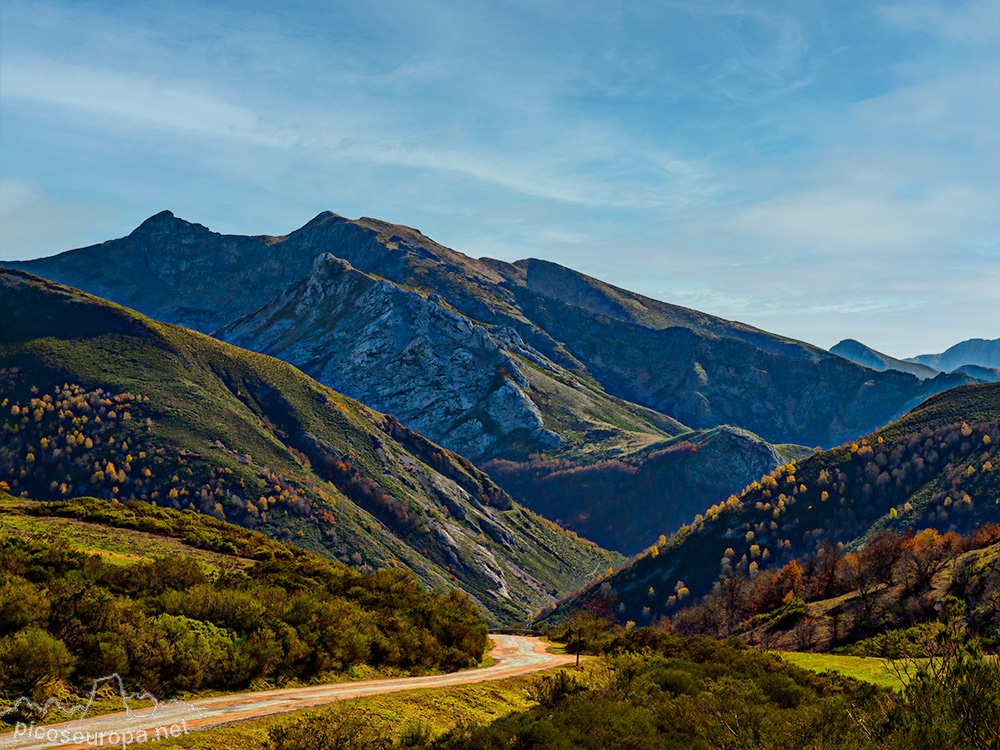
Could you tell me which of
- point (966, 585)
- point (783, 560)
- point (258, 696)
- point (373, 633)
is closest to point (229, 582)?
point (373, 633)

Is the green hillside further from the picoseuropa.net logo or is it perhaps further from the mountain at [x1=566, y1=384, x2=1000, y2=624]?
the mountain at [x1=566, y1=384, x2=1000, y2=624]

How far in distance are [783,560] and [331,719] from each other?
196196mm

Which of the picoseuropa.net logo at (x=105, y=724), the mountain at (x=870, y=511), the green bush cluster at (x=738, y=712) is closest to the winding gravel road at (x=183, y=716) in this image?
the picoseuropa.net logo at (x=105, y=724)

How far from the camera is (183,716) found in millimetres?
20141

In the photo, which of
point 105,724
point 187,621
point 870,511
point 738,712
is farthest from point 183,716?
point 870,511

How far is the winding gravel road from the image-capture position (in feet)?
56.7

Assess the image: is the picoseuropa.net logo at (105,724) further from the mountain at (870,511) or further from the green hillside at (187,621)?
the mountain at (870,511)

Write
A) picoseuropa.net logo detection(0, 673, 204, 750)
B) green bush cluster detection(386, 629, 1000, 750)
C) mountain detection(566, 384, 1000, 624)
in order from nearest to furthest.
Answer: green bush cluster detection(386, 629, 1000, 750)
picoseuropa.net logo detection(0, 673, 204, 750)
mountain detection(566, 384, 1000, 624)

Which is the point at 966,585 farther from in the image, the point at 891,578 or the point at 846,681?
the point at 846,681

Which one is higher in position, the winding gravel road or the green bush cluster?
the green bush cluster

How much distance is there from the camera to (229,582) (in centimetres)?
3481

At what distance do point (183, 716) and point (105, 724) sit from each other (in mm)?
2231

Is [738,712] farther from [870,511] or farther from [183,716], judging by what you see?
[870,511]

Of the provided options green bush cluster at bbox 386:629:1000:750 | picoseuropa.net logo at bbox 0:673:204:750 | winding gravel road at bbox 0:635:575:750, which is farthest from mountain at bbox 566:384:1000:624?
picoseuropa.net logo at bbox 0:673:204:750
